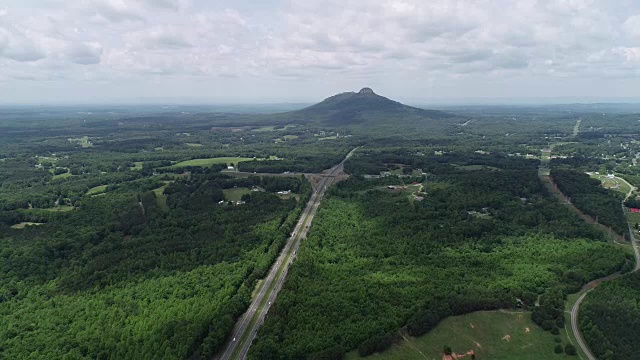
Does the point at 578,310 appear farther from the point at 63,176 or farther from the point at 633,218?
the point at 63,176

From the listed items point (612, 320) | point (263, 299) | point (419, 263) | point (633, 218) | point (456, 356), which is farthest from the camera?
point (633, 218)

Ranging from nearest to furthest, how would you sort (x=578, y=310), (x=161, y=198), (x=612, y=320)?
(x=612, y=320)
(x=578, y=310)
(x=161, y=198)

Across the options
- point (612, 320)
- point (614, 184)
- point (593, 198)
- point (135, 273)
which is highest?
point (593, 198)

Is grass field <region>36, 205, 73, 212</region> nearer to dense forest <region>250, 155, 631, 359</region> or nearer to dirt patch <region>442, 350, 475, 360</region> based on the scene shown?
dense forest <region>250, 155, 631, 359</region>

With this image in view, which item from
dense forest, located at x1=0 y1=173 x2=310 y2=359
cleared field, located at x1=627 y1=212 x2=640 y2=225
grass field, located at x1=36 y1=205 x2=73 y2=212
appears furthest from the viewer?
grass field, located at x1=36 y1=205 x2=73 y2=212

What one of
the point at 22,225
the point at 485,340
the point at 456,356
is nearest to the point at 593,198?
the point at 485,340

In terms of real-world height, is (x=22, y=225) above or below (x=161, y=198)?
below

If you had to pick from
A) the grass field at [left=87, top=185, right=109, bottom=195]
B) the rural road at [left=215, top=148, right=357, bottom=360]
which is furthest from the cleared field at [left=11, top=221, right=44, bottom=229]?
the rural road at [left=215, top=148, right=357, bottom=360]
